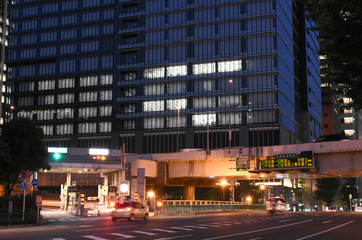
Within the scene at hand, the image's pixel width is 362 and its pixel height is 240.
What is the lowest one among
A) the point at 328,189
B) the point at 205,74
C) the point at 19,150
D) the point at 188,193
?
the point at 188,193

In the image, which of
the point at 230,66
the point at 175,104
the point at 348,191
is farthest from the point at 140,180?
the point at 348,191

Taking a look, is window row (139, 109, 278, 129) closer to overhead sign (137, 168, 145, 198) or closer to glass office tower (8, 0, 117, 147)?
glass office tower (8, 0, 117, 147)

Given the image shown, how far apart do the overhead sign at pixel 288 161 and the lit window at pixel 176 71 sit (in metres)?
54.6

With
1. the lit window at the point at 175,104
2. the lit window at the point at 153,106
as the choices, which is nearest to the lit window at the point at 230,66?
the lit window at the point at 175,104

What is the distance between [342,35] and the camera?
1462cm

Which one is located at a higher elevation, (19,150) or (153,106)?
(153,106)

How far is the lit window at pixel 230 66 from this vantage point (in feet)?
346

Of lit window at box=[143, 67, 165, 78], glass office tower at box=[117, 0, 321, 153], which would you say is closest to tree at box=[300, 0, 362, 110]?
glass office tower at box=[117, 0, 321, 153]

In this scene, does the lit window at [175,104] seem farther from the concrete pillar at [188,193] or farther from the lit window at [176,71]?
the concrete pillar at [188,193]

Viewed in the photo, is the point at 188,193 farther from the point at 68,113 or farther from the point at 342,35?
the point at 342,35

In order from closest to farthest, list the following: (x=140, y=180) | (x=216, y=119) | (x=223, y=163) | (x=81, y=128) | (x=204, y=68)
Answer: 1. (x=140, y=180)
2. (x=223, y=163)
3. (x=216, y=119)
4. (x=204, y=68)
5. (x=81, y=128)

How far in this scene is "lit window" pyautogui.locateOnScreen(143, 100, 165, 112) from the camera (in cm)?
11056

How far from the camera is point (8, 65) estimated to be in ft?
424

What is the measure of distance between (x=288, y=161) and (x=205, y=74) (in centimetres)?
5444
